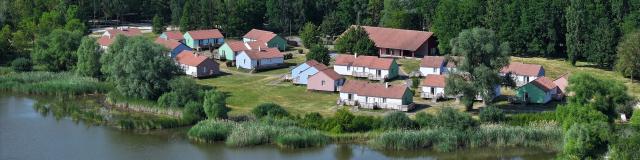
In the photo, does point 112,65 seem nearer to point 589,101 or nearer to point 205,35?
point 205,35

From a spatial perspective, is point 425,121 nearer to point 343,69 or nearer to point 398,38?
point 343,69

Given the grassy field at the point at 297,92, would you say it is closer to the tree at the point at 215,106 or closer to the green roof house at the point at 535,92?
the green roof house at the point at 535,92

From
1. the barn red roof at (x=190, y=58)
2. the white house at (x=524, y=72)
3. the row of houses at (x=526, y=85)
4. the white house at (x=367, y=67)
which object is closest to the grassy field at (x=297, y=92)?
the row of houses at (x=526, y=85)

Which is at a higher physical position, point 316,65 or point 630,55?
point 630,55

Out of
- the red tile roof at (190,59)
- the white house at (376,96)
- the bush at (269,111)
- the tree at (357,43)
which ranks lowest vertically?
the bush at (269,111)

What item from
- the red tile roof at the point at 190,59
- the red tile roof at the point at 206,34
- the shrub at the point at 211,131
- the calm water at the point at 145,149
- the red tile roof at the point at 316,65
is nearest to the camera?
the calm water at the point at 145,149

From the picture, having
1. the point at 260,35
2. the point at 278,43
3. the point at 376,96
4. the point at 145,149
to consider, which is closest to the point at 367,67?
the point at 376,96
